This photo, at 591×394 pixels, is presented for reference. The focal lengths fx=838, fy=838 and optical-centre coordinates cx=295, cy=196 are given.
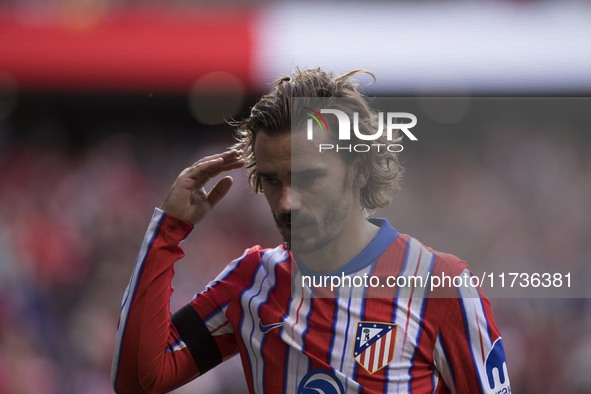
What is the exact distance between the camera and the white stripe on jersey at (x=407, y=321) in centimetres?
179

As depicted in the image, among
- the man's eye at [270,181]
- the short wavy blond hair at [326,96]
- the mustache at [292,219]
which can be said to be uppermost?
the short wavy blond hair at [326,96]

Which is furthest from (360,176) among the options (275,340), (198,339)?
(198,339)

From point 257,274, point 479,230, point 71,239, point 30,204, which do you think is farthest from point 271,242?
point 257,274

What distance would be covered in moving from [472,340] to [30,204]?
5.32 metres

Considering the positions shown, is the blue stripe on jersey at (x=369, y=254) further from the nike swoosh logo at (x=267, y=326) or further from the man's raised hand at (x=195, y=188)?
the man's raised hand at (x=195, y=188)

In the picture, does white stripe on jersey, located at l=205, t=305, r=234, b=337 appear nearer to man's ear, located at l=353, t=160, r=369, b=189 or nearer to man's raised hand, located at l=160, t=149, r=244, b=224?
man's raised hand, located at l=160, t=149, r=244, b=224

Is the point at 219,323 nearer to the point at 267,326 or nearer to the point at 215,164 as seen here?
the point at 267,326

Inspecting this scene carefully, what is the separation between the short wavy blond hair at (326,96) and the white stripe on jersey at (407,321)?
25cm

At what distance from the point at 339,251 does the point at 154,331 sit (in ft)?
1.51

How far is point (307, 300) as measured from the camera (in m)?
1.91

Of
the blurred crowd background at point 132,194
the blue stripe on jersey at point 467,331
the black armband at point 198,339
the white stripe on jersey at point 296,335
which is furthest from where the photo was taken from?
the blurred crowd background at point 132,194

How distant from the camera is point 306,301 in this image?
6.27 ft

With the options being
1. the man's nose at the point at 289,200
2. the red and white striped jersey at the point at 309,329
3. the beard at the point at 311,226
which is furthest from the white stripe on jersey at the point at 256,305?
the man's nose at the point at 289,200

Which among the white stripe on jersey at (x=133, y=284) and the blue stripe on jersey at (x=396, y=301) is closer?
the blue stripe on jersey at (x=396, y=301)
